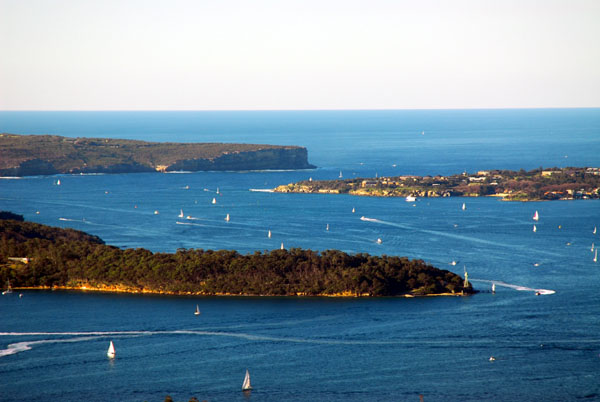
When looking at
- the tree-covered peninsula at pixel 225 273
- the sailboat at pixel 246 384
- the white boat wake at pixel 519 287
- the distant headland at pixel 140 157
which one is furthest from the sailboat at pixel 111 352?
the distant headland at pixel 140 157

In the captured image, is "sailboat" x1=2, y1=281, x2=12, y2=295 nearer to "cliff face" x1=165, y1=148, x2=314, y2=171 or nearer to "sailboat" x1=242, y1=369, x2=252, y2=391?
"sailboat" x1=242, y1=369, x2=252, y2=391

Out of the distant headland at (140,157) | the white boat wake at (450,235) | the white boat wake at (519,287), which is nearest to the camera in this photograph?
the white boat wake at (519,287)

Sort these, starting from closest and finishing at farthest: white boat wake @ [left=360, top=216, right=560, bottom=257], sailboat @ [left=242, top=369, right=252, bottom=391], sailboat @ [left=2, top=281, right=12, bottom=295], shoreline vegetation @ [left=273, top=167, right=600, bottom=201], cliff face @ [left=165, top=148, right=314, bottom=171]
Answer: sailboat @ [left=242, top=369, right=252, bottom=391] → sailboat @ [left=2, top=281, right=12, bottom=295] → white boat wake @ [left=360, top=216, right=560, bottom=257] → shoreline vegetation @ [left=273, top=167, right=600, bottom=201] → cliff face @ [left=165, top=148, right=314, bottom=171]

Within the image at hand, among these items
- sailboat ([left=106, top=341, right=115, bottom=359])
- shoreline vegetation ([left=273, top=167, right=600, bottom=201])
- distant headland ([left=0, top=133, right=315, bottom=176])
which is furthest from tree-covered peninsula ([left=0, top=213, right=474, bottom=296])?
distant headland ([left=0, top=133, right=315, bottom=176])

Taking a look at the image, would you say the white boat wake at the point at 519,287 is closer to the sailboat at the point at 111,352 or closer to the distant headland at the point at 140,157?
the sailboat at the point at 111,352

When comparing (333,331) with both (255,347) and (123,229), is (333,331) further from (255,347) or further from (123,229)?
(123,229)

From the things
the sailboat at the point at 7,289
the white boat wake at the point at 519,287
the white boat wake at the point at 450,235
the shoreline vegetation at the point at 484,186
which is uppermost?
the shoreline vegetation at the point at 484,186

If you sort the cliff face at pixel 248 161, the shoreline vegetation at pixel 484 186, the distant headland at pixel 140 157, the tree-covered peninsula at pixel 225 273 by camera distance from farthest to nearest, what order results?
the cliff face at pixel 248 161, the distant headland at pixel 140 157, the shoreline vegetation at pixel 484 186, the tree-covered peninsula at pixel 225 273
